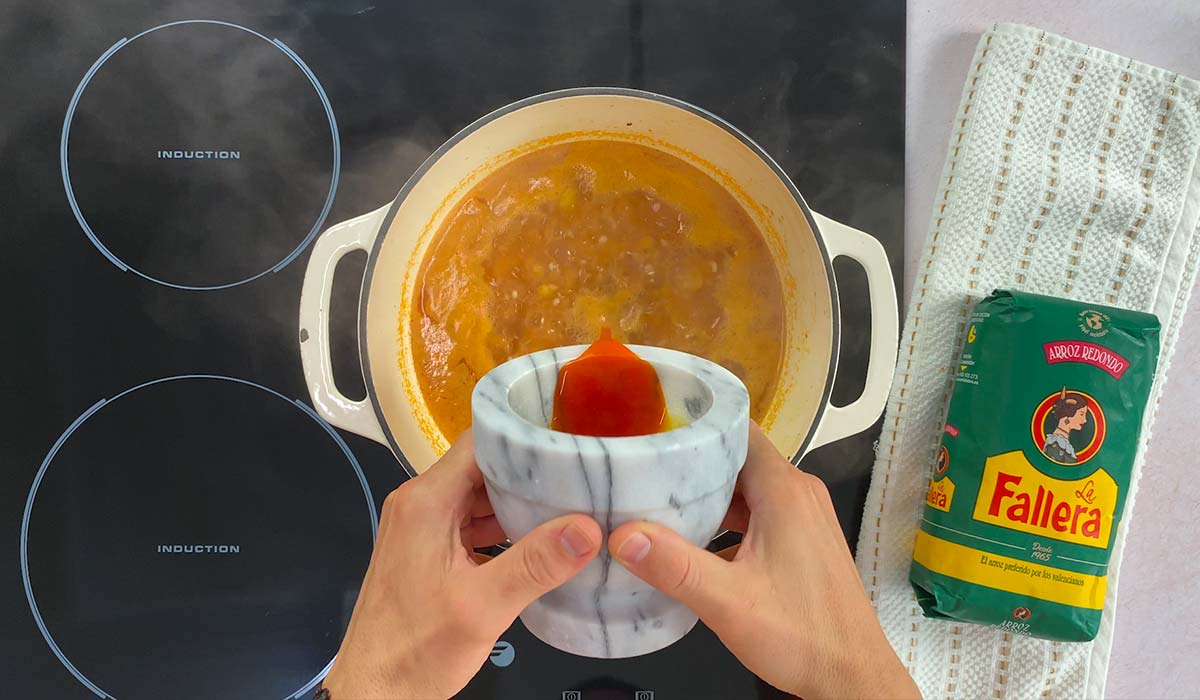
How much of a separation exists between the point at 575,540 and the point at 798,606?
0.16m

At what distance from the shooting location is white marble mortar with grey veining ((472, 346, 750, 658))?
0.36 m

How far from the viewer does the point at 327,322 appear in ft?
1.93

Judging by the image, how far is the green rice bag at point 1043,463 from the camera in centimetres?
56

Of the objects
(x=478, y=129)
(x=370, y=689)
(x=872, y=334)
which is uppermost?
(x=478, y=129)

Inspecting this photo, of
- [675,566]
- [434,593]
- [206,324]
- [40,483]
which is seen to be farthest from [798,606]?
[40,483]

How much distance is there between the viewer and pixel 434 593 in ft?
1.44

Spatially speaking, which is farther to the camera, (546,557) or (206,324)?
(206,324)

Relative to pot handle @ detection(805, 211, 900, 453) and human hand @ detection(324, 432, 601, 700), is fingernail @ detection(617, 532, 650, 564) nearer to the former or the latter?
human hand @ detection(324, 432, 601, 700)

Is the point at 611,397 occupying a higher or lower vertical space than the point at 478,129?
lower

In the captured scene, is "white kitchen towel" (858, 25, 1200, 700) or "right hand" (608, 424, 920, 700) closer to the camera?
"right hand" (608, 424, 920, 700)

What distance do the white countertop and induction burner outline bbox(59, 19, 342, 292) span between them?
487 millimetres

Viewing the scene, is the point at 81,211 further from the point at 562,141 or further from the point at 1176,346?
the point at 1176,346

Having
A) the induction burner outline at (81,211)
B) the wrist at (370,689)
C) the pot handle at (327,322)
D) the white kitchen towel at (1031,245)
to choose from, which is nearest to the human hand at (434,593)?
the wrist at (370,689)

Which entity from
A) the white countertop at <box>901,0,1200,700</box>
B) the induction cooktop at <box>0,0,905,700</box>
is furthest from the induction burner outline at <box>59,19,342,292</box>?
the white countertop at <box>901,0,1200,700</box>
